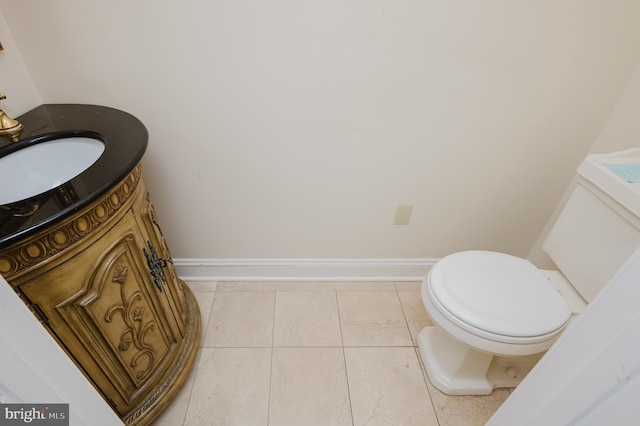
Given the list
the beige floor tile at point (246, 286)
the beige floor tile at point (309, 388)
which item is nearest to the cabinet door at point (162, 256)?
the beige floor tile at point (246, 286)

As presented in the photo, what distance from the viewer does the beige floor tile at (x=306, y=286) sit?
1.58m

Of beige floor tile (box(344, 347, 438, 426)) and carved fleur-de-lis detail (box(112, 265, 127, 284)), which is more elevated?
carved fleur-de-lis detail (box(112, 265, 127, 284))

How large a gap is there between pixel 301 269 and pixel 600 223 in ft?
3.84

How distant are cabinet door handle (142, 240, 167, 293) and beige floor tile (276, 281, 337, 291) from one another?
0.67m

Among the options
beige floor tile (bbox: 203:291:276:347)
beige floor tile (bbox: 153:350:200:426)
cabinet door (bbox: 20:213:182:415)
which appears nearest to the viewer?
cabinet door (bbox: 20:213:182:415)

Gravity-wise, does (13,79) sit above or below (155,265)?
above

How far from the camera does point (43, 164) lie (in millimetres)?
955

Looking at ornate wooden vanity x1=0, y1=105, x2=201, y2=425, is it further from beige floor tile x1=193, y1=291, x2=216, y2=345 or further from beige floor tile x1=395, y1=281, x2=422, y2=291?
beige floor tile x1=395, y1=281, x2=422, y2=291

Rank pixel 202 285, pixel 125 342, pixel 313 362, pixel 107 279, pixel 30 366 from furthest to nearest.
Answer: pixel 202 285 → pixel 313 362 → pixel 125 342 → pixel 107 279 → pixel 30 366

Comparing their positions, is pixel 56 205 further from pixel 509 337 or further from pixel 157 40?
pixel 509 337

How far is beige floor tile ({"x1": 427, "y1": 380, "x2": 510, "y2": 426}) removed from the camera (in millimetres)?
1126

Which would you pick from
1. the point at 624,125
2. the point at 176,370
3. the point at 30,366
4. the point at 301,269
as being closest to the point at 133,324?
the point at 176,370

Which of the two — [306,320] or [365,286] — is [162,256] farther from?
[365,286]

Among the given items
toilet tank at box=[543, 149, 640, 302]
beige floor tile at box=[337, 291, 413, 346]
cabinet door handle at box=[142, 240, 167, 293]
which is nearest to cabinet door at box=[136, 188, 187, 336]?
cabinet door handle at box=[142, 240, 167, 293]
